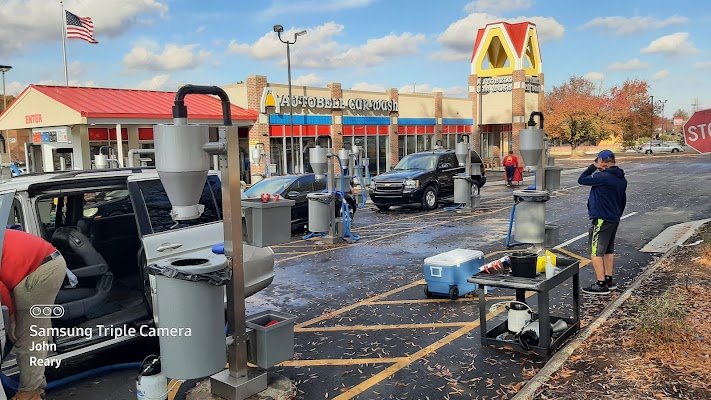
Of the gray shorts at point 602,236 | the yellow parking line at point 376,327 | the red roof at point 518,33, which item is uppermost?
the red roof at point 518,33

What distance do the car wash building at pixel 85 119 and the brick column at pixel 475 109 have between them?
22423 millimetres

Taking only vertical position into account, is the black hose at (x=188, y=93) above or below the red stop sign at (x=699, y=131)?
above

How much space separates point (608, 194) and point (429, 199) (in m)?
10.5

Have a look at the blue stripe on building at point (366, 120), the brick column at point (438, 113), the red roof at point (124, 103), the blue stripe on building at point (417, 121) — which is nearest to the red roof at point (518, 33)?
the brick column at point (438, 113)

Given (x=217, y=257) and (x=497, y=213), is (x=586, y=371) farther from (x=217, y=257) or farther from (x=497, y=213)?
(x=497, y=213)

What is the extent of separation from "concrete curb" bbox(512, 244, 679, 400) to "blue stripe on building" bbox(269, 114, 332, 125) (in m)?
21.0

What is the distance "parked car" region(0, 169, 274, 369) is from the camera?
5.04 meters

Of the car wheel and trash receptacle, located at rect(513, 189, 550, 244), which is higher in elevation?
Answer: trash receptacle, located at rect(513, 189, 550, 244)

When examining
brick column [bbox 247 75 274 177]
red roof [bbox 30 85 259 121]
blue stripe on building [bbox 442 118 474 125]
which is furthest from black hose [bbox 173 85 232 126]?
blue stripe on building [bbox 442 118 474 125]

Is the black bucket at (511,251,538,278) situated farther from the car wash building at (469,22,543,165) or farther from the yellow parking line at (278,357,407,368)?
the car wash building at (469,22,543,165)

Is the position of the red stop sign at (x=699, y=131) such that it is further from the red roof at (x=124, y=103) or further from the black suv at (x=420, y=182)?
the red roof at (x=124, y=103)

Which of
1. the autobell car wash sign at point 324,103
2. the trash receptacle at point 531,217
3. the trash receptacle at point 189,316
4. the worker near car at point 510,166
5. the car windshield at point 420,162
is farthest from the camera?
the worker near car at point 510,166

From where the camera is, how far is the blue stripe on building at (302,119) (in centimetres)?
2655

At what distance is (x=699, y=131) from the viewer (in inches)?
179
